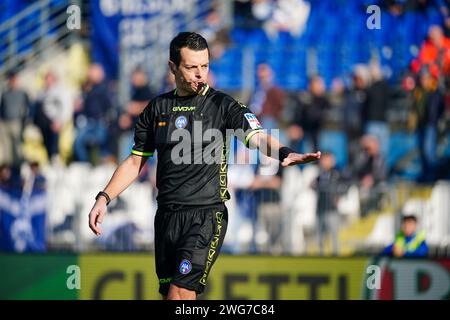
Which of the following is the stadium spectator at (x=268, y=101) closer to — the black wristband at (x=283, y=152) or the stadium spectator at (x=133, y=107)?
the stadium spectator at (x=133, y=107)

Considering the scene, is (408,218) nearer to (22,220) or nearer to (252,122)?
(22,220)

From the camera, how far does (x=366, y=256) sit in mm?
14281

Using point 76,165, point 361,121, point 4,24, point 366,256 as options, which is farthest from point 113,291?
point 4,24

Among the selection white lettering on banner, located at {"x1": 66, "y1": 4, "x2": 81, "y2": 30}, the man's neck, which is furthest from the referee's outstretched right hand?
white lettering on banner, located at {"x1": 66, "y1": 4, "x2": 81, "y2": 30}

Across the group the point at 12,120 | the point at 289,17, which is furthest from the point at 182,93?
the point at 289,17

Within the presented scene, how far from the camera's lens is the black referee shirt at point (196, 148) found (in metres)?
7.57

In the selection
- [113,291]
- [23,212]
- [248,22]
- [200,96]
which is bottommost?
[113,291]

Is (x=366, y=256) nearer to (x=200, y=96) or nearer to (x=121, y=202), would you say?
(x=121, y=202)

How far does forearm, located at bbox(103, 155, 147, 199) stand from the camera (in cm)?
784

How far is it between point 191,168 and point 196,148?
160mm

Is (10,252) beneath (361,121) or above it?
beneath

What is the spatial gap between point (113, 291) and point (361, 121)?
5.02 meters

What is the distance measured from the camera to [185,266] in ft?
24.1

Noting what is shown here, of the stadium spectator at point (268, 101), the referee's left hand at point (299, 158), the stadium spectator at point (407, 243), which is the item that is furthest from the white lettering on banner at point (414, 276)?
the referee's left hand at point (299, 158)
